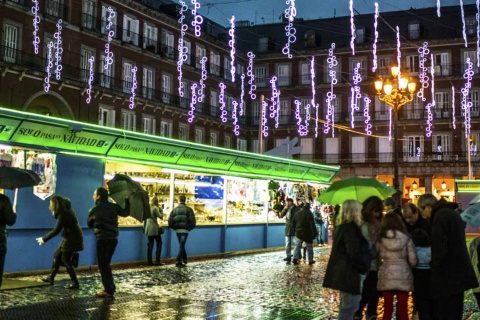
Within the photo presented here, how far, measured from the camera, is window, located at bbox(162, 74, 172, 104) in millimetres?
43781

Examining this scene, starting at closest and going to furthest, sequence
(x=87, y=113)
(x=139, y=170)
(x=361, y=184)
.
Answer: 1. (x=361, y=184)
2. (x=139, y=170)
3. (x=87, y=113)

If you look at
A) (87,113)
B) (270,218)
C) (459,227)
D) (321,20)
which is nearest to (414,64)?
(321,20)

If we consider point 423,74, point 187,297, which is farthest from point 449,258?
point 423,74

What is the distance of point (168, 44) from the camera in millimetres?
44531

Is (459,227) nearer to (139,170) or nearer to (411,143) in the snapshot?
(139,170)

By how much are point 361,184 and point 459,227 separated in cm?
422

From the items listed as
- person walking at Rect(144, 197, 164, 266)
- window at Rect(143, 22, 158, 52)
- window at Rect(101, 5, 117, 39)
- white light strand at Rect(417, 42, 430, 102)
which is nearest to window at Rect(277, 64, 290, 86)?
white light strand at Rect(417, 42, 430, 102)

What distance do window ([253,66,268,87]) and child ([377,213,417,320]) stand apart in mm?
48802

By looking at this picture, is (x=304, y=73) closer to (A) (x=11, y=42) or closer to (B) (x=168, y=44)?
(B) (x=168, y=44)

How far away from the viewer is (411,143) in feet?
168

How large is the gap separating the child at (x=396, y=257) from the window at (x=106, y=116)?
32182 mm

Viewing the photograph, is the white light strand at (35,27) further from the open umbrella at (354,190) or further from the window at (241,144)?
the open umbrella at (354,190)

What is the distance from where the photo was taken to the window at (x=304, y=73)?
54.7 m

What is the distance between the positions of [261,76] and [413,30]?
43.4 ft
